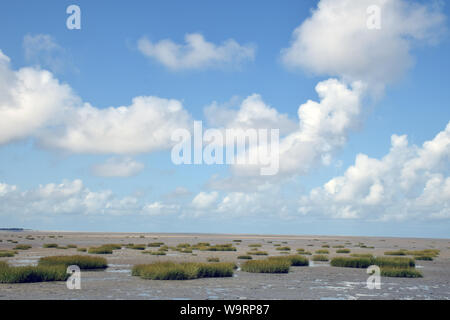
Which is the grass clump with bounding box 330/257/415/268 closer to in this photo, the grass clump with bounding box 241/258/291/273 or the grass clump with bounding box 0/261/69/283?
the grass clump with bounding box 241/258/291/273

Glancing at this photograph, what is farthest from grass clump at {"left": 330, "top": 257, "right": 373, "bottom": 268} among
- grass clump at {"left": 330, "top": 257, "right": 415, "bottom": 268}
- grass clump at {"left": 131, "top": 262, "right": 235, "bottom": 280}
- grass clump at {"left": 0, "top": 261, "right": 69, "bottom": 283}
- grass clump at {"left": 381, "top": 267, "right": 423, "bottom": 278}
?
grass clump at {"left": 0, "top": 261, "right": 69, "bottom": 283}

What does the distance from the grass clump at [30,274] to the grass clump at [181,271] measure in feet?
13.8

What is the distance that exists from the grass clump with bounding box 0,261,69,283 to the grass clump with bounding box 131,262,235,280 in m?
4.20

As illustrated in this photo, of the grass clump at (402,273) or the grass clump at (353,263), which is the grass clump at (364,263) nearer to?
the grass clump at (353,263)

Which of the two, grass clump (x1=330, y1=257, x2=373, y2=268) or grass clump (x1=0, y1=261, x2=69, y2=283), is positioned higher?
grass clump (x1=0, y1=261, x2=69, y2=283)

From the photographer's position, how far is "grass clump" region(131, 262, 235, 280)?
24455 millimetres

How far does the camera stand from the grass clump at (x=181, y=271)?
24455 millimetres

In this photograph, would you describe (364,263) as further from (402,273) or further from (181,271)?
(181,271)

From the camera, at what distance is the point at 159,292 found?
782 inches

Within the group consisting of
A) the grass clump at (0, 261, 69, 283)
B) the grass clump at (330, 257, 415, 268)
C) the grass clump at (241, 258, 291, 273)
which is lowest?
the grass clump at (330, 257, 415, 268)

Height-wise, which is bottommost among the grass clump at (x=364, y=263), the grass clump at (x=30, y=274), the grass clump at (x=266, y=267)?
the grass clump at (x=364, y=263)

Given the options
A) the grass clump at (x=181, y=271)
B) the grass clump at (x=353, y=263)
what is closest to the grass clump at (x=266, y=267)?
the grass clump at (x=181, y=271)

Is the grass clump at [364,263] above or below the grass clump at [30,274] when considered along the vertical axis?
below
